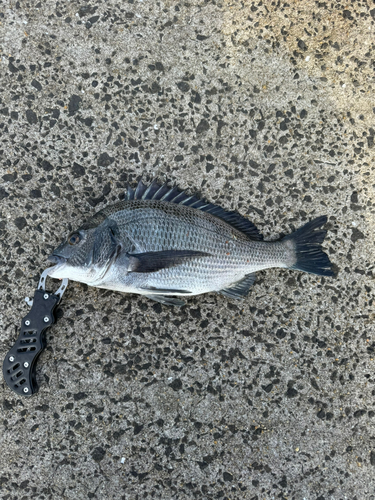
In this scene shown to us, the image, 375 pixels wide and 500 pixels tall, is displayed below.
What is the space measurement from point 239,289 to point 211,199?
2.21 ft

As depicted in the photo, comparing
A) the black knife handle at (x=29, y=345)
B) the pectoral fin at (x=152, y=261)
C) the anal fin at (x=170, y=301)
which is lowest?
the black knife handle at (x=29, y=345)

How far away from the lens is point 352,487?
2367 mm

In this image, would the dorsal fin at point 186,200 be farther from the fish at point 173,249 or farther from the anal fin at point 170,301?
the anal fin at point 170,301

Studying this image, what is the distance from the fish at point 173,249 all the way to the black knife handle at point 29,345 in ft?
1.08

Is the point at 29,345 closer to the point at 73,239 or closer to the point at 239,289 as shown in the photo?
the point at 73,239

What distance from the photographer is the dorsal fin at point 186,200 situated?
2.25m


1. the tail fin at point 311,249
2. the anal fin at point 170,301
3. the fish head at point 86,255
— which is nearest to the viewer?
the fish head at point 86,255

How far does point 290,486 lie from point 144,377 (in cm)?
127

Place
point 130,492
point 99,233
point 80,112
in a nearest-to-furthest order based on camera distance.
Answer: point 99,233, point 130,492, point 80,112

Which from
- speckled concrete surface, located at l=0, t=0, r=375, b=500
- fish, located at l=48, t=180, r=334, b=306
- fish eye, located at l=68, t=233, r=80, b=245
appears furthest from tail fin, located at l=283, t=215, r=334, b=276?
fish eye, located at l=68, t=233, r=80, b=245

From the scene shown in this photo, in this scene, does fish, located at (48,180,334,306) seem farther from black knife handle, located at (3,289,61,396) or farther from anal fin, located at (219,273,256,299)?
black knife handle, located at (3,289,61,396)

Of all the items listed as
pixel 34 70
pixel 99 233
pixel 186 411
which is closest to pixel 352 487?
pixel 186 411

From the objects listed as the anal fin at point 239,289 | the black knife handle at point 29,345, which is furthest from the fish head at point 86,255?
the anal fin at point 239,289

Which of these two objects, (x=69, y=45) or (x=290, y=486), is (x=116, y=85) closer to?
(x=69, y=45)
